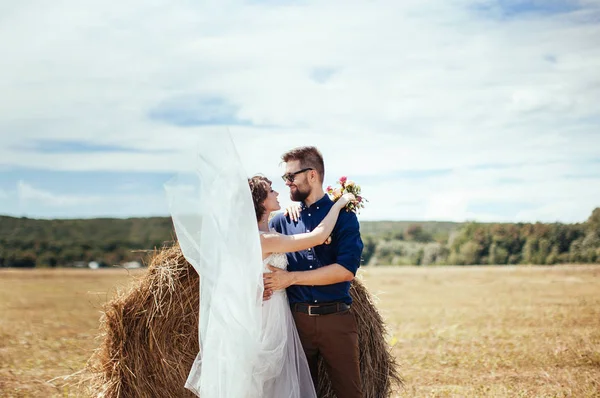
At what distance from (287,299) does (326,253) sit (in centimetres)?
52

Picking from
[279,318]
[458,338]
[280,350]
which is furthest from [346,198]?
[458,338]

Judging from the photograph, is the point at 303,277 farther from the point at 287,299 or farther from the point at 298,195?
the point at 298,195

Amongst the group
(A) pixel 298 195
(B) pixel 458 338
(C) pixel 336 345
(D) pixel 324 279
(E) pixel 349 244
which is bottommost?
(B) pixel 458 338

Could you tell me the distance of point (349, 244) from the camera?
210 inches

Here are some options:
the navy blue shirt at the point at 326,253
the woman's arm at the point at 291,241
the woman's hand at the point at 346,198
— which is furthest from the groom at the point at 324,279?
the woman's arm at the point at 291,241

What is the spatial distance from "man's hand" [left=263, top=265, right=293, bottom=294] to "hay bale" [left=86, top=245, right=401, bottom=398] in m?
1.11

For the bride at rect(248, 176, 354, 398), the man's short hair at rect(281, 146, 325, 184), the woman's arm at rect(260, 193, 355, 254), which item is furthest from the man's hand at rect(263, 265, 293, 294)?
the man's short hair at rect(281, 146, 325, 184)

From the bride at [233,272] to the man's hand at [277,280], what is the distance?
0.29 ft

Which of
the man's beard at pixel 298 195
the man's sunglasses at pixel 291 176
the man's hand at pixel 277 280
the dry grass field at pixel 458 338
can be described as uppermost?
the man's sunglasses at pixel 291 176

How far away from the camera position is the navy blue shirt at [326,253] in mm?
5332

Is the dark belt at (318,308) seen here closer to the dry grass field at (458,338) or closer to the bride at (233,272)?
the bride at (233,272)

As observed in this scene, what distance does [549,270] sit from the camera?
3316cm

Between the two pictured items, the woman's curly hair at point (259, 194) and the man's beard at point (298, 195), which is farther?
the man's beard at point (298, 195)

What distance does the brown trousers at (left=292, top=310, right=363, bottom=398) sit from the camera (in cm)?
538
